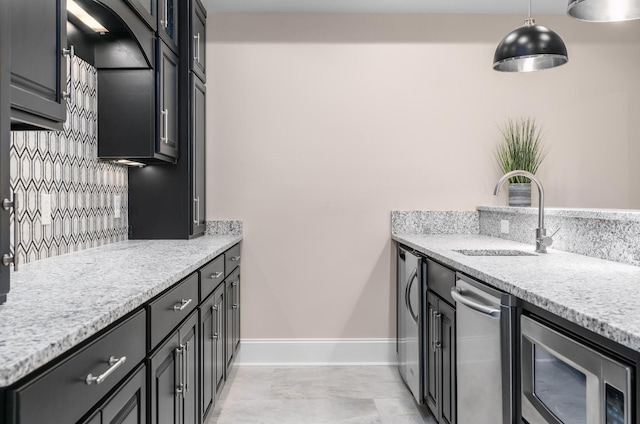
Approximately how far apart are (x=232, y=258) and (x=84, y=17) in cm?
147

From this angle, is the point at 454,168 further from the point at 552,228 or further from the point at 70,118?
the point at 70,118

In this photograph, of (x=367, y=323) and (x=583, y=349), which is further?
(x=367, y=323)

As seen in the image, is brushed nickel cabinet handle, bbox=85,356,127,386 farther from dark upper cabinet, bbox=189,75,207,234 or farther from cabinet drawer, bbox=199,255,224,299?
dark upper cabinet, bbox=189,75,207,234

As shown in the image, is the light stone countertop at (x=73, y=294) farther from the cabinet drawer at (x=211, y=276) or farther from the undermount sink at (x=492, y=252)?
the undermount sink at (x=492, y=252)

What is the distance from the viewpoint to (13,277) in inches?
57.5

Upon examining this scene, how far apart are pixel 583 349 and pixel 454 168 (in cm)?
241

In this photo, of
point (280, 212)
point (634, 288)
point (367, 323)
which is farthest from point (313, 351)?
point (634, 288)

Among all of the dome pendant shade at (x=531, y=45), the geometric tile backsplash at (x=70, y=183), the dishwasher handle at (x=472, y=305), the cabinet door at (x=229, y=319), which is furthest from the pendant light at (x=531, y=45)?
the geometric tile backsplash at (x=70, y=183)

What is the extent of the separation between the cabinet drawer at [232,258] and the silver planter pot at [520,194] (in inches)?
70.3

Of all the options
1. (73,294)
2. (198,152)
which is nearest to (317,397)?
(198,152)

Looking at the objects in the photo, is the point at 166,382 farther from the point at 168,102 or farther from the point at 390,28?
the point at 390,28

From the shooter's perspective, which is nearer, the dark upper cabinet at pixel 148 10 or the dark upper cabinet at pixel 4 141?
the dark upper cabinet at pixel 4 141

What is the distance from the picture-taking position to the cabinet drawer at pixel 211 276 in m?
2.03

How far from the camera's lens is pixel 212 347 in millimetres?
2264
